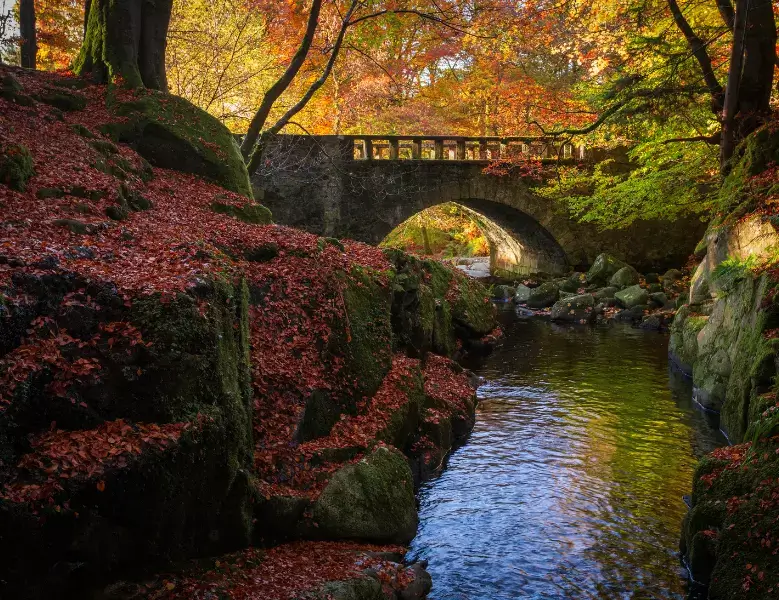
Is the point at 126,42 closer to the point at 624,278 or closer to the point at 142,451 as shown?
the point at 142,451

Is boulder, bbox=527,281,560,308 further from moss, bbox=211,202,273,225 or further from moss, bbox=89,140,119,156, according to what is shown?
moss, bbox=89,140,119,156

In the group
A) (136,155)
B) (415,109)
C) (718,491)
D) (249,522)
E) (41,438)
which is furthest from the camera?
(415,109)

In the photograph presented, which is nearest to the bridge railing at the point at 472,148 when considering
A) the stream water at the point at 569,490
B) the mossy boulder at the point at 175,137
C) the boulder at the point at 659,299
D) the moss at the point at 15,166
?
the boulder at the point at 659,299

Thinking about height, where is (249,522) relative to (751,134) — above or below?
below

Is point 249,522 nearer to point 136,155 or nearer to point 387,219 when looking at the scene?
point 136,155

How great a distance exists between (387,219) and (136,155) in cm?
1479

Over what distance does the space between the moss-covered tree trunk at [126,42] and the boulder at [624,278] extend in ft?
56.2

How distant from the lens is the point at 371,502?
25.0ft

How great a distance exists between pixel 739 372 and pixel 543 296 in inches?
589

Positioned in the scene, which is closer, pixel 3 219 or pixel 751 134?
pixel 3 219

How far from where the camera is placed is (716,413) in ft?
41.0

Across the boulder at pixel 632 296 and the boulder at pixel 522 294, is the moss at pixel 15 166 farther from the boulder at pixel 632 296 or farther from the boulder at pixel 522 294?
the boulder at pixel 522 294

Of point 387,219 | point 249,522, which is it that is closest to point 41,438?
point 249,522

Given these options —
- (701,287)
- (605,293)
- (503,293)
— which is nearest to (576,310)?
(605,293)
